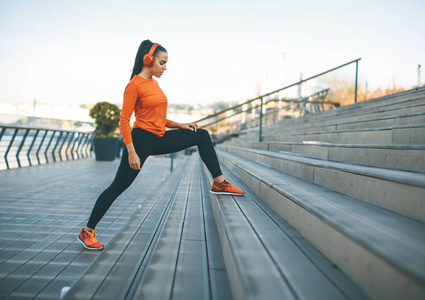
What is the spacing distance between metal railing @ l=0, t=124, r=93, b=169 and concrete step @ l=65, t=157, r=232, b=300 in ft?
21.1

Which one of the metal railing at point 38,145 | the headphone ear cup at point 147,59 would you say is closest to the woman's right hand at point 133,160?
the headphone ear cup at point 147,59

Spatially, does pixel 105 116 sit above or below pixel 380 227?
above

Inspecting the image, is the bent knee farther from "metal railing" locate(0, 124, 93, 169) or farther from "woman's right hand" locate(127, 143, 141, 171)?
"metal railing" locate(0, 124, 93, 169)

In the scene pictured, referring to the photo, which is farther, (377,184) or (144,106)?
(144,106)

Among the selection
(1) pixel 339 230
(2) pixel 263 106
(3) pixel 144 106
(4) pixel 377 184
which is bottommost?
(1) pixel 339 230

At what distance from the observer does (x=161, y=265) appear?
1589mm

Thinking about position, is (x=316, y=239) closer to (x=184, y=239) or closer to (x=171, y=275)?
(x=171, y=275)

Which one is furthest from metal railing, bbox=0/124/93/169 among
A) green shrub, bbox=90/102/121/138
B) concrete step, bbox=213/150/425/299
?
concrete step, bbox=213/150/425/299

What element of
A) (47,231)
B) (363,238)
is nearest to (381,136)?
(363,238)

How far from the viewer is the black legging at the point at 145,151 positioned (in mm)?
1976

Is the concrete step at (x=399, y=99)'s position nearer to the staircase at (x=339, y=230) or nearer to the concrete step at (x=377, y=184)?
the staircase at (x=339, y=230)

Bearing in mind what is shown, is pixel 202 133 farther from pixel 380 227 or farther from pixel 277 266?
pixel 380 227

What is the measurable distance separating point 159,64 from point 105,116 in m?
7.89

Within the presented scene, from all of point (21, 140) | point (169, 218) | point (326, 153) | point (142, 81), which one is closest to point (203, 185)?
point (169, 218)
